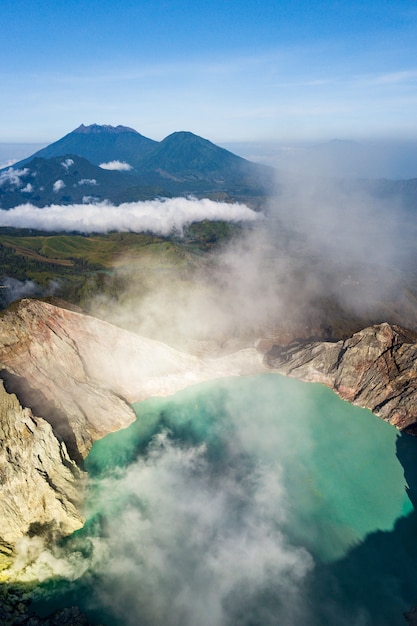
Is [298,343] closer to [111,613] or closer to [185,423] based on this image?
[185,423]

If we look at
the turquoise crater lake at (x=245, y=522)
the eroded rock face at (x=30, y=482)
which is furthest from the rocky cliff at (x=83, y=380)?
the turquoise crater lake at (x=245, y=522)

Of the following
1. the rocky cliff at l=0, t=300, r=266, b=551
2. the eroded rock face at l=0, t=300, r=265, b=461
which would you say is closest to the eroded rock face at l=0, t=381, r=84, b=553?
the rocky cliff at l=0, t=300, r=266, b=551

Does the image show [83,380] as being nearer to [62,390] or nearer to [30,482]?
[62,390]

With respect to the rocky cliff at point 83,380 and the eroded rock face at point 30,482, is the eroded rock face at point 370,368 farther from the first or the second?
the eroded rock face at point 30,482

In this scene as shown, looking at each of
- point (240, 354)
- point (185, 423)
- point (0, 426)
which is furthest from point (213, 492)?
point (240, 354)

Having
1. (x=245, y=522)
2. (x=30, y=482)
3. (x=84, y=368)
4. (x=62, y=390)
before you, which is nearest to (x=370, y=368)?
(x=245, y=522)
